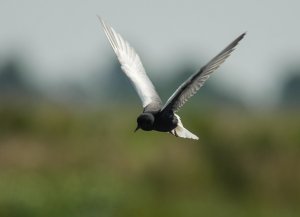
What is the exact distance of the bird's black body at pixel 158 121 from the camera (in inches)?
186

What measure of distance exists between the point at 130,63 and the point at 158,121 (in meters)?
1.33

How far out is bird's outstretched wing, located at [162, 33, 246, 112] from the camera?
4879 mm

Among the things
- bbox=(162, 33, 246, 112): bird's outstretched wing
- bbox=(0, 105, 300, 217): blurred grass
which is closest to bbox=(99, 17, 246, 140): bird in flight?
bbox=(162, 33, 246, 112): bird's outstretched wing

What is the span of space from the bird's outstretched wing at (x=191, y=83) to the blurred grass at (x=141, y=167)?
10.6 metres

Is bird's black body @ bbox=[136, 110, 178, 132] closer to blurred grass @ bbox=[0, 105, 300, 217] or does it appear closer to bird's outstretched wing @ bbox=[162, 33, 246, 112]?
bird's outstretched wing @ bbox=[162, 33, 246, 112]

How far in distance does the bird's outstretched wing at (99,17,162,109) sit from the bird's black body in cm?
60

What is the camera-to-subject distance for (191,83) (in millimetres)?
4938

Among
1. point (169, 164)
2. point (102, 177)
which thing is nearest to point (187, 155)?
point (169, 164)

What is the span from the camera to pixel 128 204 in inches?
646

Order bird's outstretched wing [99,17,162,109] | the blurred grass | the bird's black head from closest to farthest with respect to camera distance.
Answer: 1. the bird's black head
2. bird's outstretched wing [99,17,162,109]
3. the blurred grass

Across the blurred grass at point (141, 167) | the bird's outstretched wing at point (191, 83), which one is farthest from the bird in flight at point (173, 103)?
the blurred grass at point (141, 167)

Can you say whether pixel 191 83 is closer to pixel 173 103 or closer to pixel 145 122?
pixel 173 103

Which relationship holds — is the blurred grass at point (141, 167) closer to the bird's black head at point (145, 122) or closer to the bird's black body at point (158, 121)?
the bird's black body at point (158, 121)

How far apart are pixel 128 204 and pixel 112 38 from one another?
10.6m
